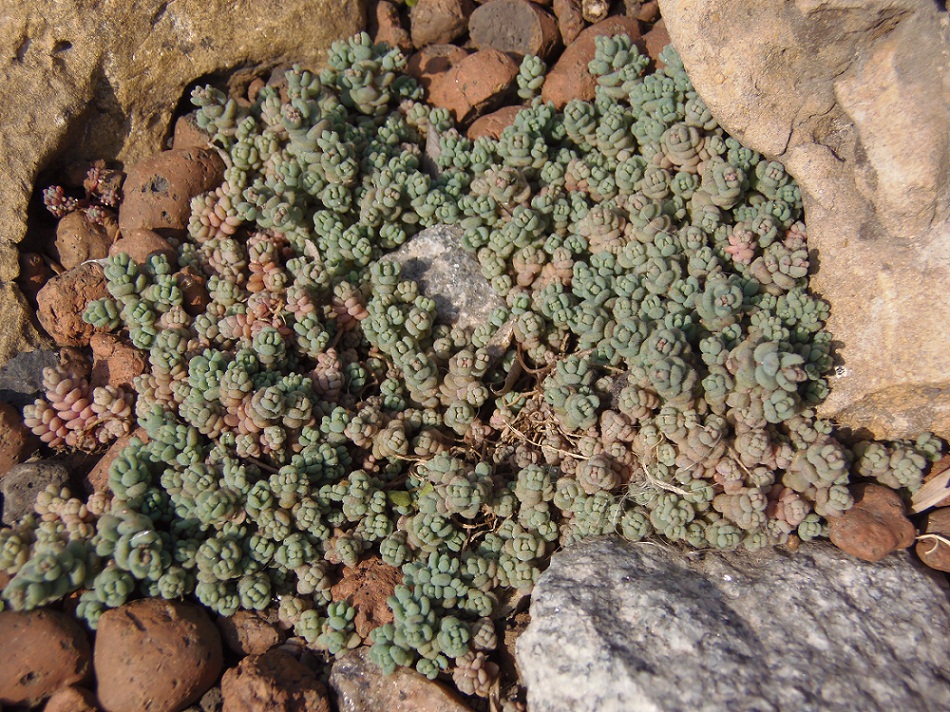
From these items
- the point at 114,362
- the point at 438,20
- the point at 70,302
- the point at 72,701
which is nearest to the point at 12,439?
the point at 114,362

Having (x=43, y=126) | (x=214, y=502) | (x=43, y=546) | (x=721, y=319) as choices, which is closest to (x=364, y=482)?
(x=214, y=502)

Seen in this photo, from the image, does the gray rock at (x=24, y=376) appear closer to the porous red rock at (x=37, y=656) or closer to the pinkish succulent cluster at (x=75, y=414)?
the pinkish succulent cluster at (x=75, y=414)

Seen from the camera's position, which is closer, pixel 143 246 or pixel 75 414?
pixel 75 414

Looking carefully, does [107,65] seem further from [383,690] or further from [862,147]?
[862,147]

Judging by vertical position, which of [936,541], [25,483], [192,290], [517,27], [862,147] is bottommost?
[25,483]

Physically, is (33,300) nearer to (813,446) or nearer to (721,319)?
(721,319)

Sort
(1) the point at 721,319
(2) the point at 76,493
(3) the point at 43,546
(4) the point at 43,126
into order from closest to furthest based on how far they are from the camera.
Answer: (3) the point at 43,546 → (1) the point at 721,319 → (2) the point at 76,493 → (4) the point at 43,126
